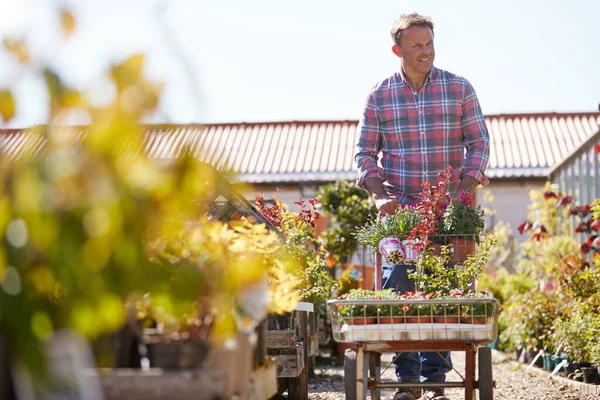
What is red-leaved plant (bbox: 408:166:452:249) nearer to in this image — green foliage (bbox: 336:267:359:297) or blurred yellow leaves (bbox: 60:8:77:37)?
blurred yellow leaves (bbox: 60:8:77:37)

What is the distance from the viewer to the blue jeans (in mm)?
4195

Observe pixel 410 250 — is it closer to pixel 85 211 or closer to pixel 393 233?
pixel 393 233

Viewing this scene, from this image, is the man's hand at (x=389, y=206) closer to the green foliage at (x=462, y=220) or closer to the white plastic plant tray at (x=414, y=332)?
the green foliage at (x=462, y=220)

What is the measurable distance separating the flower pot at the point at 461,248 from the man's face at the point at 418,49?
0.92m

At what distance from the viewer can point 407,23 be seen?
4332 millimetres

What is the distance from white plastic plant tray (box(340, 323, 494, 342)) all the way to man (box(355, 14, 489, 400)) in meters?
0.88

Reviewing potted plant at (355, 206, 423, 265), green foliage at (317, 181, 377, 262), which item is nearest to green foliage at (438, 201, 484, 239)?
potted plant at (355, 206, 423, 265)

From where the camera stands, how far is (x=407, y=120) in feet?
14.6

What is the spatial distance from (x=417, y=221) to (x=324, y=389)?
86.9 inches

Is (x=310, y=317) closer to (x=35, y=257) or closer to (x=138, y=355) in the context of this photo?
(x=138, y=355)

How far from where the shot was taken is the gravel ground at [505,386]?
17.3 ft

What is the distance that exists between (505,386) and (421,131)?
2.13m

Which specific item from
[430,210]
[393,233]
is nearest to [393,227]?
[393,233]

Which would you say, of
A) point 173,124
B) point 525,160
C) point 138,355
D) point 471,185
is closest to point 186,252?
point 138,355
